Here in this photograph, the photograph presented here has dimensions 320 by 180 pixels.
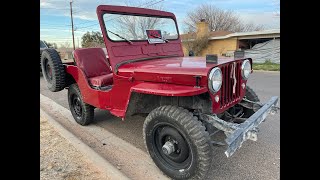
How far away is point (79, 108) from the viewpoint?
4887mm

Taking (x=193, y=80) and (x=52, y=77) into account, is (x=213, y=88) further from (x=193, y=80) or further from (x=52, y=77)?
(x=52, y=77)

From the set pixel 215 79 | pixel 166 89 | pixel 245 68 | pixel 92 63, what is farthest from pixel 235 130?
pixel 92 63

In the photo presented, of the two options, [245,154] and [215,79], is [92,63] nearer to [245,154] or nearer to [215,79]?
[215,79]

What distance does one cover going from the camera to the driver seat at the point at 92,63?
4.62 metres

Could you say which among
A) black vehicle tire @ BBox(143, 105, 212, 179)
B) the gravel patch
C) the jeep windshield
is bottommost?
the gravel patch

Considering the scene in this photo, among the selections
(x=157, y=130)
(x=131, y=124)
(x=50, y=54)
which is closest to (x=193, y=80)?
(x=157, y=130)

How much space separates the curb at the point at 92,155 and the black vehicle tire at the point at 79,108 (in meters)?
0.37

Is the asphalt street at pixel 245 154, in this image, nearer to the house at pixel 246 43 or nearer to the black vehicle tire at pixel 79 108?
the black vehicle tire at pixel 79 108

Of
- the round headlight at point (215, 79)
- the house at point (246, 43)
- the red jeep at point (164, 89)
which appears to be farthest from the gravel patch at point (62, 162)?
the house at point (246, 43)

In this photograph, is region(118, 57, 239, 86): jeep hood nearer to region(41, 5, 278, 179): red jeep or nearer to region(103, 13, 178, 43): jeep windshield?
region(41, 5, 278, 179): red jeep

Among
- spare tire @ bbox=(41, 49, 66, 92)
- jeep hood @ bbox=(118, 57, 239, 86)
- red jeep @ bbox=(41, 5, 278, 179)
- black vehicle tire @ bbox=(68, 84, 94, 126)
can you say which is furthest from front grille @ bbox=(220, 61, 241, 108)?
spare tire @ bbox=(41, 49, 66, 92)

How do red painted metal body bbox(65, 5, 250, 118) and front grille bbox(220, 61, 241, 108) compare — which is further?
front grille bbox(220, 61, 241, 108)

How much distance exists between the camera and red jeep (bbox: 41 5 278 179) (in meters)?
2.67

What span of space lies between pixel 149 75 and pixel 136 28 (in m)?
1.29
